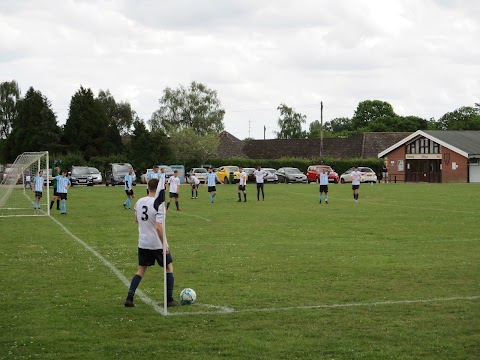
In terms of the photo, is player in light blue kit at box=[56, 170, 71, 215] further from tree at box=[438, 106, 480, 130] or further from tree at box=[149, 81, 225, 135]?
tree at box=[438, 106, 480, 130]

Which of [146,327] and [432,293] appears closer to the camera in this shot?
[146,327]

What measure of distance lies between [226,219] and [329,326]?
54.6 feet

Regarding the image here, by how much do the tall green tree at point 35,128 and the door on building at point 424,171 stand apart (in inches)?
1620

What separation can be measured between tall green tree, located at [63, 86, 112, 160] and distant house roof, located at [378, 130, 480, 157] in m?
33.8

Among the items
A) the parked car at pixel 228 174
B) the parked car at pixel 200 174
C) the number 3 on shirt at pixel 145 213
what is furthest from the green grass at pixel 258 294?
the parked car at pixel 200 174

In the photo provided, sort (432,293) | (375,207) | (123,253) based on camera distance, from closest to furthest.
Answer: (432,293)
(123,253)
(375,207)

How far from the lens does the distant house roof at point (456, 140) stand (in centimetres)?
7000

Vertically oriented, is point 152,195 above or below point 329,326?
above

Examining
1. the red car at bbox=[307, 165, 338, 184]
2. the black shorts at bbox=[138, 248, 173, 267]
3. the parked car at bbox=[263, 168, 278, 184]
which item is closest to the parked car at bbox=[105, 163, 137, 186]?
the parked car at bbox=[263, 168, 278, 184]

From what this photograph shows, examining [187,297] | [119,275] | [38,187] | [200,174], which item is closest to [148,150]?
[200,174]

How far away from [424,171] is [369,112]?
175 ft

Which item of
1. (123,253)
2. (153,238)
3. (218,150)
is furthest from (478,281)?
(218,150)

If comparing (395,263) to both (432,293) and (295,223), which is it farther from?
(295,223)

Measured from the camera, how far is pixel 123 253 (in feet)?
51.6
